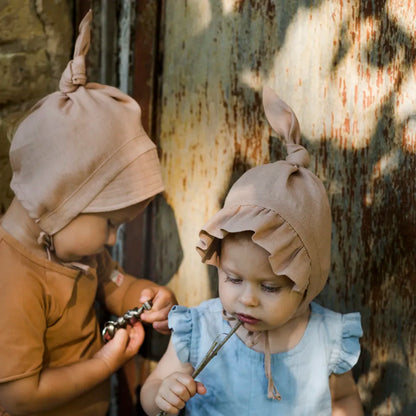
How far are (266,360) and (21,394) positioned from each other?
2.17 ft

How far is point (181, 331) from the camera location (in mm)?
1890

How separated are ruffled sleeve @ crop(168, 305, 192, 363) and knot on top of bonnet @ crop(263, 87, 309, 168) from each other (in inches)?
20.6

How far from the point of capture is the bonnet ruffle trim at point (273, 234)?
5.38 feet

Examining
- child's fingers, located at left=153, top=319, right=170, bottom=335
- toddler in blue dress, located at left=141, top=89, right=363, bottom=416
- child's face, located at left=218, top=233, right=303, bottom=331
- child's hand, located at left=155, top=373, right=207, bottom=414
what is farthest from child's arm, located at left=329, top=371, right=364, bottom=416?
child's fingers, located at left=153, top=319, right=170, bottom=335

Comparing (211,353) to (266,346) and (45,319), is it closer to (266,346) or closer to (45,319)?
(266,346)

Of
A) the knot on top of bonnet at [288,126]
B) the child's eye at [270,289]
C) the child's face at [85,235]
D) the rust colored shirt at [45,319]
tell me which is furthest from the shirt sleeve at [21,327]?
the knot on top of bonnet at [288,126]

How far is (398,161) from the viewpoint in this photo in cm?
209

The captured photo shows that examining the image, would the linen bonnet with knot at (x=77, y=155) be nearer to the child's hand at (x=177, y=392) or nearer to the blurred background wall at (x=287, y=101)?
the blurred background wall at (x=287, y=101)

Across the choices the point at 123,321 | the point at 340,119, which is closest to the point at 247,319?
the point at 123,321

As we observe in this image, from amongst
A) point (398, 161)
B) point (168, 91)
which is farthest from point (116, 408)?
point (398, 161)

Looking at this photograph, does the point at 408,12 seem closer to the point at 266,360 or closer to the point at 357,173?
the point at 357,173

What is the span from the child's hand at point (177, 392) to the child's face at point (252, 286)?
0.67 ft

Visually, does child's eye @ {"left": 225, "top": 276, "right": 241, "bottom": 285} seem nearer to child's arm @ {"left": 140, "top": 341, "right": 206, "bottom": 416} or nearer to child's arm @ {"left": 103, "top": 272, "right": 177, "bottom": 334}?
child's arm @ {"left": 140, "top": 341, "right": 206, "bottom": 416}

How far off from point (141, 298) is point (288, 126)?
73cm
